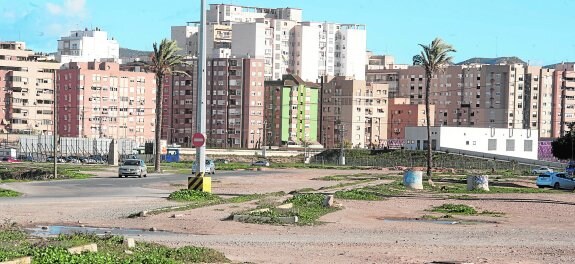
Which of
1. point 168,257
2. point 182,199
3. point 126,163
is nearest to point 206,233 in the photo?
point 168,257

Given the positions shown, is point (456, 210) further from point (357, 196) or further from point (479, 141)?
point (479, 141)

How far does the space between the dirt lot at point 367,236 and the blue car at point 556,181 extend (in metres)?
31.8

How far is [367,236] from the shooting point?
1134 inches

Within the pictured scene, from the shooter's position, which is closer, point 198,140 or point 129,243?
point 129,243

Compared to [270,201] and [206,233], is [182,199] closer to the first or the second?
[270,201]

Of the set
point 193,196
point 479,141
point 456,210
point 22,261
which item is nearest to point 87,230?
point 22,261

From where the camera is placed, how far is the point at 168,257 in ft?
64.9

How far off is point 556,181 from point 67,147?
87057 mm

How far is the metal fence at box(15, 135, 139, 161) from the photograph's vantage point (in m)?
140

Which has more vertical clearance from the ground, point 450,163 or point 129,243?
point 129,243

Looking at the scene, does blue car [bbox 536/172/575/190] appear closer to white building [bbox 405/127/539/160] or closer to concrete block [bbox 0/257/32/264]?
concrete block [bbox 0/257/32/264]

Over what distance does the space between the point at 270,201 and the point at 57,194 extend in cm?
1173

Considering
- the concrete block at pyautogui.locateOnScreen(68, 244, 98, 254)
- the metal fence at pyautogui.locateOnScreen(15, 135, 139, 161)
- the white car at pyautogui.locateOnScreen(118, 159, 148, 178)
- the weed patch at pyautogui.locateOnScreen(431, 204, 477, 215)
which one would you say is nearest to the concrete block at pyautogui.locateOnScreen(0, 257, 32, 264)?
the concrete block at pyautogui.locateOnScreen(68, 244, 98, 254)

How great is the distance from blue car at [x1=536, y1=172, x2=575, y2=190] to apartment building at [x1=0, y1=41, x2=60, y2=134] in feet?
419
